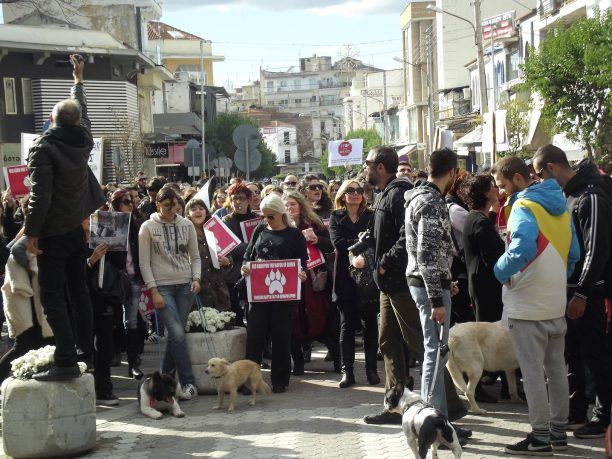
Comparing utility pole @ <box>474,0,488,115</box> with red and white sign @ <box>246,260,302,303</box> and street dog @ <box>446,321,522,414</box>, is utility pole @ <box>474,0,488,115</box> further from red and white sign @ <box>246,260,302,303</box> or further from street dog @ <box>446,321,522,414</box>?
street dog @ <box>446,321,522,414</box>

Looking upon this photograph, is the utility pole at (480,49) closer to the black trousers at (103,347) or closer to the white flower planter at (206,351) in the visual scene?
the white flower planter at (206,351)

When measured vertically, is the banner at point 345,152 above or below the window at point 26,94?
below

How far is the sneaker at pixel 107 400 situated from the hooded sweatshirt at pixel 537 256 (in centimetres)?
445

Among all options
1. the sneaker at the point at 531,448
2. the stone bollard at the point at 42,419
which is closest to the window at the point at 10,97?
the stone bollard at the point at 42,419

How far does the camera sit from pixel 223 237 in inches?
487

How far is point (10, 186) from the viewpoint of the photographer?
16.0m

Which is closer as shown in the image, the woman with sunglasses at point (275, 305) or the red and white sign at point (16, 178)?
the woman with sunglasses at point (275, 305)

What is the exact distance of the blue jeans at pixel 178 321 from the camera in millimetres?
10469

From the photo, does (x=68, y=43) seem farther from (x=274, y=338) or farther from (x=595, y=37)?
(x=274, y=338)

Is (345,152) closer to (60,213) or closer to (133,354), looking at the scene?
(133,354)

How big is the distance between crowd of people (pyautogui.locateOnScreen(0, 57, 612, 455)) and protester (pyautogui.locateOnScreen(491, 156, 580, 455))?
0.01 metres

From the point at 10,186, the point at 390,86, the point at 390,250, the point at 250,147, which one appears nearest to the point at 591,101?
the point at 250,147

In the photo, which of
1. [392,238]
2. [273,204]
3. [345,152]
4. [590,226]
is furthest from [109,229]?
[345,152]

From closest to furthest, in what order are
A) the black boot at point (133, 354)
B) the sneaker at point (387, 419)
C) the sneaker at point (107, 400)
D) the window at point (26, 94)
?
1. the sneaker at point (387, 419)
2. the sneaker at point (107, 400)
3. the black boot at point (133, 354)
4. the window at point (26, 94)
